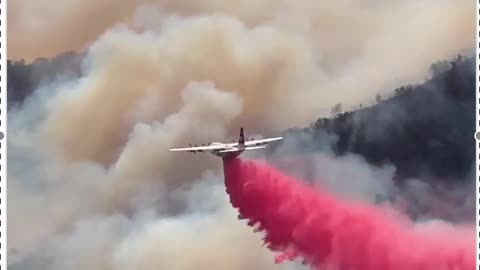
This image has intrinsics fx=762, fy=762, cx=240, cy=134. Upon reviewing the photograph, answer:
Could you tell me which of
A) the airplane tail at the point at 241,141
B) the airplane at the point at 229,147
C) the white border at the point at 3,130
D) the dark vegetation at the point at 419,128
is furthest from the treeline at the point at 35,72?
the dark vegetation at the point at 419,128

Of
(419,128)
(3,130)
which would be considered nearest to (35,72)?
(3,130)

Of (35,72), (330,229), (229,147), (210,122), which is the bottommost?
(330,229)

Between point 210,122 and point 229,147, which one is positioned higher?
point 210,122

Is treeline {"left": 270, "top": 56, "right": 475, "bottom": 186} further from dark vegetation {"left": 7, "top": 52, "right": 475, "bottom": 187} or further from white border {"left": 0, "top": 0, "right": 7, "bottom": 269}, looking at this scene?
white border {"left": 0, "top": 0, "right": 7, "bottom": 269}

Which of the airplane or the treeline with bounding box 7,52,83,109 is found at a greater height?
the treeline with bounding box 7,52,83,109

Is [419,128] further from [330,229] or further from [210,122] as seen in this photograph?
[210,122]

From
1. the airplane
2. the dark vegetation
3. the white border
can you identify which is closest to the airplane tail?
the airplane

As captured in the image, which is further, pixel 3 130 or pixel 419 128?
pixel 419 128
